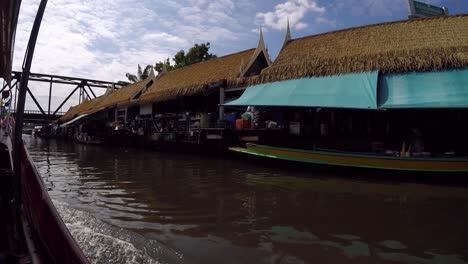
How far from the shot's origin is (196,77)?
18000 mm

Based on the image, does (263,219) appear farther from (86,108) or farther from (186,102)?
(86,108)

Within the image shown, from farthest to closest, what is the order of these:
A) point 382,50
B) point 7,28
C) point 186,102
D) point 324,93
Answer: point 186,102 → point 382,50 → point 324,93 → point 7,28

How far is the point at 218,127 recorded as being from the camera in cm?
1362

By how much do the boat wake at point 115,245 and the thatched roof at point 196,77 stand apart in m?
11.2

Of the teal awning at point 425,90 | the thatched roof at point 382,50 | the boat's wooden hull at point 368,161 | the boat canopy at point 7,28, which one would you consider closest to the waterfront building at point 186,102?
the thatched roof at point 382,50

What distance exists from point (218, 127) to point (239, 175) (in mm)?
4893

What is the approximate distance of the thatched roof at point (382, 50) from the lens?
952cm

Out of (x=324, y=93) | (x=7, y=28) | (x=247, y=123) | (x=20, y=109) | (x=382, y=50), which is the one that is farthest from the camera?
(x=247, y=123)

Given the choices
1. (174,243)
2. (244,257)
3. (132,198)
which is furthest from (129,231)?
(132,198)

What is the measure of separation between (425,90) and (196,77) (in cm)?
1147

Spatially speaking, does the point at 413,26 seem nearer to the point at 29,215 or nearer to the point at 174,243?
the point at 174,243

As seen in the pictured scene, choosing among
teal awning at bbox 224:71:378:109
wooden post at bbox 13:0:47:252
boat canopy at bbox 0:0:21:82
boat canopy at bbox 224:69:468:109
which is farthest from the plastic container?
wooden post at bbox 13:0:47:252

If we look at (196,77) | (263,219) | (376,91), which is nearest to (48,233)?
(263,219)

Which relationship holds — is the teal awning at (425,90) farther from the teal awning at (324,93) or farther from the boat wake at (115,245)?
the boat wake at (115,245)
